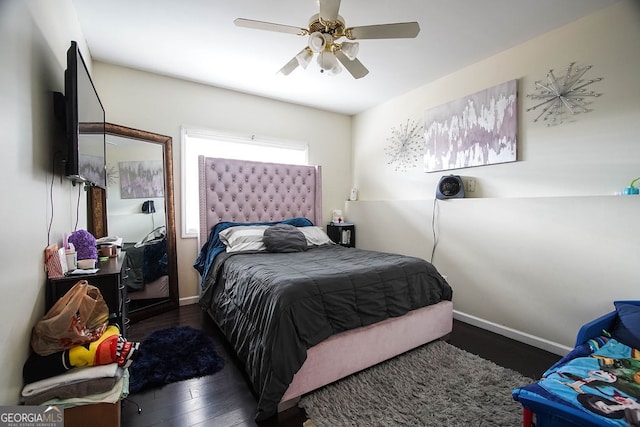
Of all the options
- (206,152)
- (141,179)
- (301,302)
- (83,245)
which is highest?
(206,152)

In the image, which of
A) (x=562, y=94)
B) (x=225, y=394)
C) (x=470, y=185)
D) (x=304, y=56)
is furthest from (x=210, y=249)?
(x=562, y=94)

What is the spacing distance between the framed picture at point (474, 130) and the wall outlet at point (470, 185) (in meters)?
0.16

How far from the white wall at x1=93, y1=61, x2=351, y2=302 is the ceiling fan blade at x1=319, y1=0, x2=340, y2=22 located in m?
2.22

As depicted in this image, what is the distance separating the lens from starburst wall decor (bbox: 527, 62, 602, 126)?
2162 millimetres

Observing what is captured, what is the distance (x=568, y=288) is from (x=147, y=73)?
451 cm

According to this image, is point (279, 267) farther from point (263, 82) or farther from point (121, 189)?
point (263, 82)

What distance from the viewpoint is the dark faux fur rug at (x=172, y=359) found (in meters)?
1.82

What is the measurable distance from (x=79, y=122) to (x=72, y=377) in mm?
1228

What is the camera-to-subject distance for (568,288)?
214 cm

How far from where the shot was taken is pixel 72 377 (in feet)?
3.62

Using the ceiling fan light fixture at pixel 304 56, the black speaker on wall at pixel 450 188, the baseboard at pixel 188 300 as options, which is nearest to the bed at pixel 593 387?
the black speaker on wall at pixel 450 188

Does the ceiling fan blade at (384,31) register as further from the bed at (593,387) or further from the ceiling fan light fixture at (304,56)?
the bed at (593,387)

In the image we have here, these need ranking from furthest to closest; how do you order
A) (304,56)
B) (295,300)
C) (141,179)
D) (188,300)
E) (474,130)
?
1. (188,300)
2. (141,179)
3. (474,130)
4. (304,56)
5. (295,300)

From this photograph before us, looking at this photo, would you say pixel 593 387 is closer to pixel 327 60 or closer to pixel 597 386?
pixel 597 386
